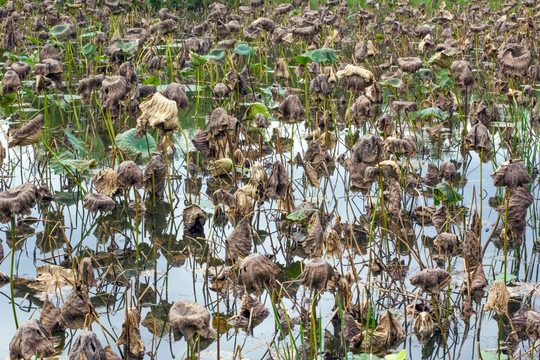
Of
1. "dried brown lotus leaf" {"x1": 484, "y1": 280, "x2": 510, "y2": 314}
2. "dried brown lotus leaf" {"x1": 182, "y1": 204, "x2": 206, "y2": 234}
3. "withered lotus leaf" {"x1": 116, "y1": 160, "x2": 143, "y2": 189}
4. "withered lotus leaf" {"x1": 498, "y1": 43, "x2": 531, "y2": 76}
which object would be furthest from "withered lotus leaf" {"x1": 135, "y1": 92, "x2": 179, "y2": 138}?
"withered lotus leaf" {"x1": 498, "y1": 43, "x2": 531, "y2": 76}

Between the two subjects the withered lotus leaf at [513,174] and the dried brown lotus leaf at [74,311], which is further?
the withered lotus leaf at [513,174]

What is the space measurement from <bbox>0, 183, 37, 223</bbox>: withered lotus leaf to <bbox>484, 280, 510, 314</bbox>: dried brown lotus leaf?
57.7 inches

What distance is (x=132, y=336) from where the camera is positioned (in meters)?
2.54

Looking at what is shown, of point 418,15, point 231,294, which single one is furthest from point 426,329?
point 418,15

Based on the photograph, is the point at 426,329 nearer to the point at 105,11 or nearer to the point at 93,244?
the point at 93,244

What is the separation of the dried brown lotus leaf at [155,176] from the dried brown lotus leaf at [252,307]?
1.18 m

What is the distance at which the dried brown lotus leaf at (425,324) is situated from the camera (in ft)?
8.89

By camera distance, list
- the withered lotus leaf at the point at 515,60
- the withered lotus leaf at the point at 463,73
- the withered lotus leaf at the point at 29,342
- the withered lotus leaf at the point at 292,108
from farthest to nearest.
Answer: the withered lotus leaf at the point at 463,73 < the withered lotus leaf at the point at 292,108 < the withered lotus leaf at the point at 515,60 < the withered lotus leaf at the point at 29,342

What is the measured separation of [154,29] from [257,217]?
2636mm

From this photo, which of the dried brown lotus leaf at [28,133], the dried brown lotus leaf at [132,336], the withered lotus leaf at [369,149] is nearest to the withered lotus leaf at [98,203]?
the dried brown lotus leaf at [28,133]

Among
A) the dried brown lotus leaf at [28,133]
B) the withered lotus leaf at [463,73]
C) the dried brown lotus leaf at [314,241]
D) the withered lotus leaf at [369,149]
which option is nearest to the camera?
the dried brown lotus leaf at [314,241]

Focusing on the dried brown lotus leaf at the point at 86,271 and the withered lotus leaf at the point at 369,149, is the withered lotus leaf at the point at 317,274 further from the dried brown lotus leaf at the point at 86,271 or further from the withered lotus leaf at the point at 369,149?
the withered lotus leaf at the point at 369,149

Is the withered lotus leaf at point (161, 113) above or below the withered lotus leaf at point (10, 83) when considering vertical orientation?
above

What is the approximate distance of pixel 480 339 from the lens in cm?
272
